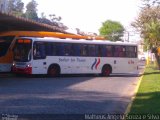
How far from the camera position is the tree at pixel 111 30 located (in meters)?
113

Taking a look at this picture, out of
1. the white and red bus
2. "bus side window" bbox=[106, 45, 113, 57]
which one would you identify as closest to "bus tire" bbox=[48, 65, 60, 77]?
the white and red bus

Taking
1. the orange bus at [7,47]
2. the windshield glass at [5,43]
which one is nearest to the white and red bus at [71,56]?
the orange bus at [7,47]

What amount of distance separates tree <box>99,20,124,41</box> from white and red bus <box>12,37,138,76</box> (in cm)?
7638

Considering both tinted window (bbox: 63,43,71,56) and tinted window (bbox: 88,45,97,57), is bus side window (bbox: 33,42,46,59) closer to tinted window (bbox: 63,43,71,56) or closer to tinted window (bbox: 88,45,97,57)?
tinted window (bbox: 63,43,71,56)

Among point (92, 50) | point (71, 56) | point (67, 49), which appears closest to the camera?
point (67, 49)

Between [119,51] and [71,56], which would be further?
[119,51]

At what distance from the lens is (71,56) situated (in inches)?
1220

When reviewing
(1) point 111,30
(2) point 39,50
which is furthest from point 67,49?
(1) point 111,30

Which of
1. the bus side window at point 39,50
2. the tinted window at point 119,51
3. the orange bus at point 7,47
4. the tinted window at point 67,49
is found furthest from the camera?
the tinted window at point 119,51

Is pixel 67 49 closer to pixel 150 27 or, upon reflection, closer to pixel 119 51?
pixel 119 51

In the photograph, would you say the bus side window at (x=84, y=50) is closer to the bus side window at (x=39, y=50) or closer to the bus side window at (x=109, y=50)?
the bus side window at (x=109, y=50)

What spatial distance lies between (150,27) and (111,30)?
76071mm

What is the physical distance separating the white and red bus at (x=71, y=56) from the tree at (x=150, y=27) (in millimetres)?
5745

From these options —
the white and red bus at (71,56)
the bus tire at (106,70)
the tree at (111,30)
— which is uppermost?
the tree at (111,30)
